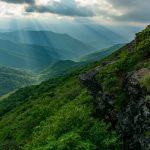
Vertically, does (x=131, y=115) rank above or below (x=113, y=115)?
above

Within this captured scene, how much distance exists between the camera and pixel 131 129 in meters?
38.0

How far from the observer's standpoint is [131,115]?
37.9 metres

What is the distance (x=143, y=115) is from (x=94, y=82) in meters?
14.5

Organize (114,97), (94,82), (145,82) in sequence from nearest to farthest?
(145,82) → (114,97) → (94,82)

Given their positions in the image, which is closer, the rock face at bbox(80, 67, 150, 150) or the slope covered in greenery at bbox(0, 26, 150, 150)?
the rock face at bbox(80, 67, 150, 150)

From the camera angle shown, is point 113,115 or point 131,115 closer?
point 131,115

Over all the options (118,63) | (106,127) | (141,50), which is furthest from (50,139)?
(141,50)

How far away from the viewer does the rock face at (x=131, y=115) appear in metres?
34.4

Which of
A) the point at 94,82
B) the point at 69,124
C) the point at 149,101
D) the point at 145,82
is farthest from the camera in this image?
the point at 94,82

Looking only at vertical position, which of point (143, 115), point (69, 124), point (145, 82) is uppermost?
point (145, 82)

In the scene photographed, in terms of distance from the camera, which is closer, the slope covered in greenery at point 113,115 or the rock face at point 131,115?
the rock face at point 131,115

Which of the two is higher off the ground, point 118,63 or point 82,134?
point 118,63

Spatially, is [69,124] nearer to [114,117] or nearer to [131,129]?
[114,117]

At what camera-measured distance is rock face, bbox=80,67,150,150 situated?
34.4 metres
